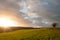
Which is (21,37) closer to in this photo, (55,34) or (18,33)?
(18,33)

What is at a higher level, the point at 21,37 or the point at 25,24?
the point at 25,24

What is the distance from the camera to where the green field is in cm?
521

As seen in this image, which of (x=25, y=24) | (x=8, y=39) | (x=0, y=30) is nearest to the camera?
(x=8, y=39)

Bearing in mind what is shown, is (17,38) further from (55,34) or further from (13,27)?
(55,34)

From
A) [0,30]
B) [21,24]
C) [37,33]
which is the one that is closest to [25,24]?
[21,24]

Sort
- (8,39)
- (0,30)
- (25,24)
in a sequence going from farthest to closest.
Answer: (25,24) → (0,30) → (8,39)

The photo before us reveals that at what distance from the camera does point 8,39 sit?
5043mm

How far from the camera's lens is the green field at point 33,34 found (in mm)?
5209

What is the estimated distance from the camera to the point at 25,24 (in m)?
5.88

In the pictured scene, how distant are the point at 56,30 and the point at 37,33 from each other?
2.54 feet

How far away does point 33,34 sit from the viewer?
555cm

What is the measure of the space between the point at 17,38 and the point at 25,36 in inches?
11.9

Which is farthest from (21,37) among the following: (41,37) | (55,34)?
(55,34)

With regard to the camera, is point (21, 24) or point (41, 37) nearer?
point (41, 37)
